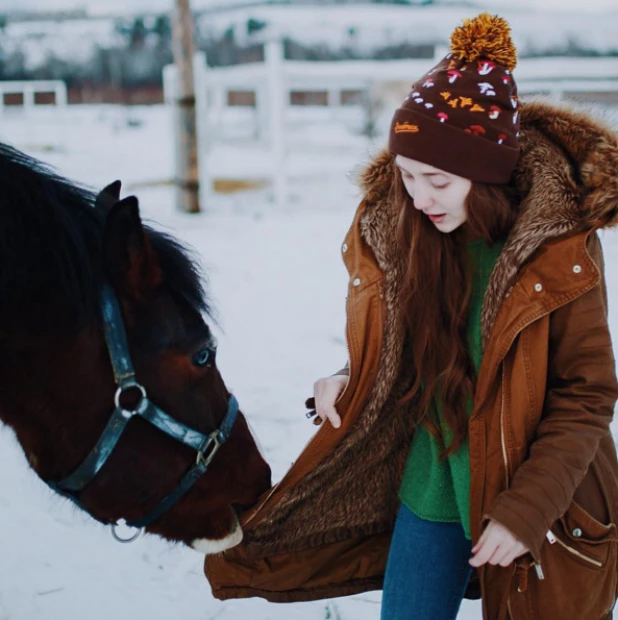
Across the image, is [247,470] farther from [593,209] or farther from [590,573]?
[593,209]

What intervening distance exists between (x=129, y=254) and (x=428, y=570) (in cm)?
89

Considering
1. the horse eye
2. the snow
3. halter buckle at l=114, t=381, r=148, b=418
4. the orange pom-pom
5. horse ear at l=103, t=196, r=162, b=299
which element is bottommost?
halter buckle at l=114, t=381, r=148, b=418

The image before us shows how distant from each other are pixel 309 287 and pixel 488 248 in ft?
12.2

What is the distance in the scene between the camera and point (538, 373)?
1.24 metres

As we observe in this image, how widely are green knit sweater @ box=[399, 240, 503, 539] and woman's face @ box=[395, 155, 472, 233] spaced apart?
0.37 feet

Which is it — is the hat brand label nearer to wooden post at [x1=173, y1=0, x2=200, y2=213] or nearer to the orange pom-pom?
the orange pom-pom

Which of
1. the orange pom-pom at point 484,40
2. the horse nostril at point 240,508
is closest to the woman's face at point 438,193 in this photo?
the orange pom-pom at point 484,40

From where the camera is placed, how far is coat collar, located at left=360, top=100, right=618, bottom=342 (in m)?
1.24

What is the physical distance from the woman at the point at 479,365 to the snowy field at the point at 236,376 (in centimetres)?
34

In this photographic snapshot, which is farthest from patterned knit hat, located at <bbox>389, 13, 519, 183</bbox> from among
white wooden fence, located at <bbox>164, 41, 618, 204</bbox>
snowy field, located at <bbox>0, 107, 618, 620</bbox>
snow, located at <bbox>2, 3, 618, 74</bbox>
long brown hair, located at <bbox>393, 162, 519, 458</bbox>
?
snow, located at <bbox>2, 3, 618, 74</bbox>

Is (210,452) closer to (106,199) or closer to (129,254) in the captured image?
(129,254)

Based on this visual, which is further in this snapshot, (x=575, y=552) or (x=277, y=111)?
(x=277, y=111)

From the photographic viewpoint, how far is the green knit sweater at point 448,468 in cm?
141

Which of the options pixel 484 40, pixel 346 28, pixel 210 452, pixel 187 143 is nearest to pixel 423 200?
pixel 484 40
